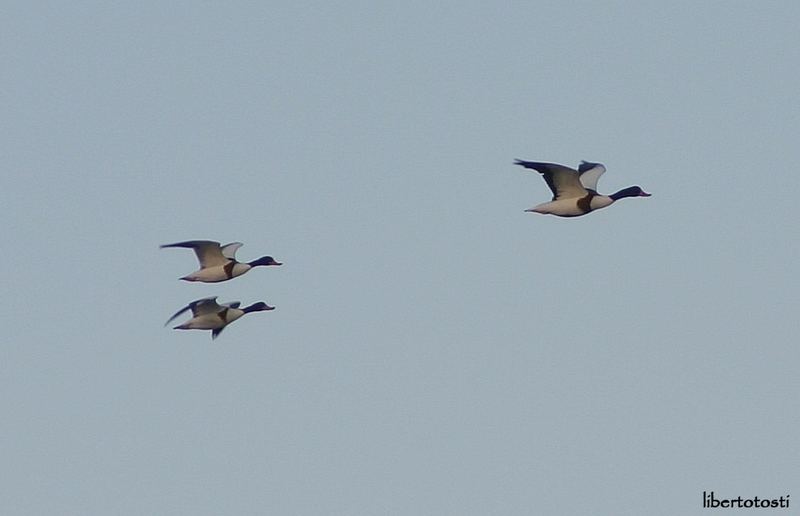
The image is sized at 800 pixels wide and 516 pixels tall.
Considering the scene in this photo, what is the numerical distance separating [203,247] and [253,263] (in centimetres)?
142

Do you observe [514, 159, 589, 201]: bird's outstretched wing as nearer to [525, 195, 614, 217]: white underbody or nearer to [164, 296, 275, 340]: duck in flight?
[525, 195, 614, 217]: white underbody

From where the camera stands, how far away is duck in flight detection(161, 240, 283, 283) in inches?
1516

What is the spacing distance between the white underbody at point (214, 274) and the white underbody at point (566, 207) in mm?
7217

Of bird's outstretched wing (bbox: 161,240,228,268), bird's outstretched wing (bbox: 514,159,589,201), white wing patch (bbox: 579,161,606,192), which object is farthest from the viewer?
bird's outstretched wing (bbox: 161,240,228,268)

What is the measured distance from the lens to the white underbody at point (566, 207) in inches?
1398

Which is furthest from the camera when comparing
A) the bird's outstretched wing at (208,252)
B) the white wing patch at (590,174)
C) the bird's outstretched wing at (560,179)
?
the bird's outstretched wing at (208,252)

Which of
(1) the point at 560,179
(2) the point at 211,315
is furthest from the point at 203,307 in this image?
(1) the point at 560,179

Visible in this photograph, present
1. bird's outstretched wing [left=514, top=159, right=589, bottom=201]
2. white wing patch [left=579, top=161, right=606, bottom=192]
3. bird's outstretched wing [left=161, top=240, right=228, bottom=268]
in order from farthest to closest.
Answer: bird's outstretched wing [left=161, top=240, right=228, bottom=268], white wing patch [left=579, top=161, right=606, bottom=192], bird's outstretched wing [left=514, top=159, right=589, bottom=201]

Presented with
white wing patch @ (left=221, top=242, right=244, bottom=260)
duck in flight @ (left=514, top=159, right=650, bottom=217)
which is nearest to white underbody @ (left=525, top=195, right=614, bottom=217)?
duck in flight @ (left=514, top=159, right=650, bottom=217)

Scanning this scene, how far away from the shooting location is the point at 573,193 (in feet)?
117

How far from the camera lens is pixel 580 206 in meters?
35.6

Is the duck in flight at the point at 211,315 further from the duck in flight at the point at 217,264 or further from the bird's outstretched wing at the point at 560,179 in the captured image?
the bird's outstretched wing at the point at 560,179

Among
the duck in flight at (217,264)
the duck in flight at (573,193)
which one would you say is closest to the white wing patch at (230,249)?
the duck in flight at (217,264)

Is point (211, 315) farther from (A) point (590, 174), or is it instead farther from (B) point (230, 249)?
(A) point (590, 174)
